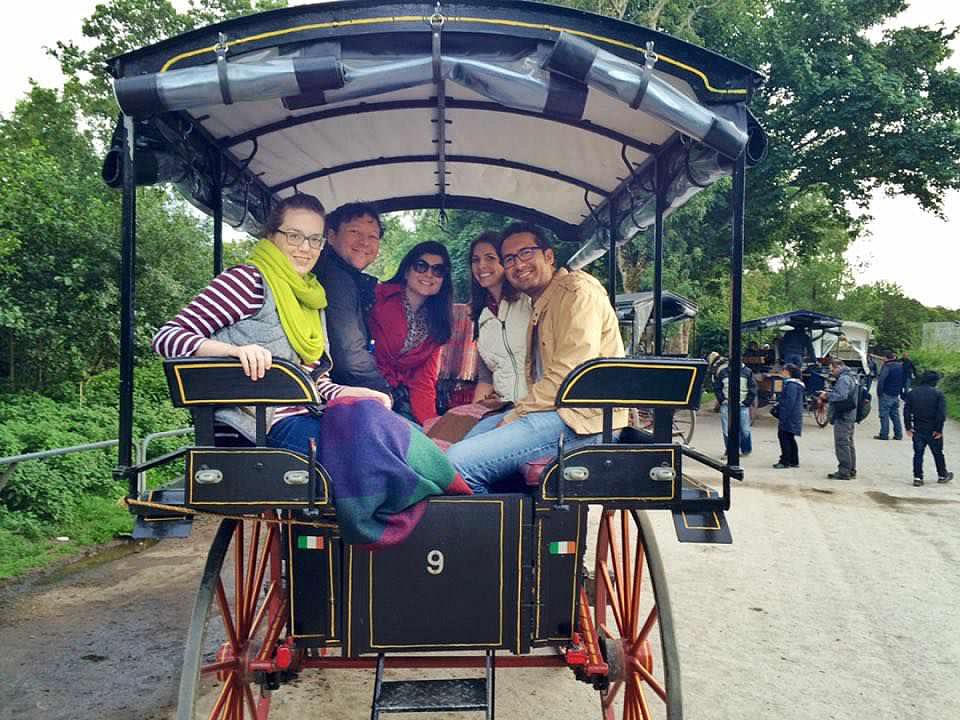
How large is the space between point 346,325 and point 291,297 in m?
1.11

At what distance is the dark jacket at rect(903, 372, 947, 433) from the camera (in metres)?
9.46

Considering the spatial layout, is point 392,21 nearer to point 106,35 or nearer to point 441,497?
point 441,497

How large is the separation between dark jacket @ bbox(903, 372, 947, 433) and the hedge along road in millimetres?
2412

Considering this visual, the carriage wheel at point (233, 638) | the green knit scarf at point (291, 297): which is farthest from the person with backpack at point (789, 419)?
the green knit scarf at point (291, 297)

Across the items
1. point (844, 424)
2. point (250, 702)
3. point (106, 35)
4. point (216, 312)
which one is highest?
point (106, 35)

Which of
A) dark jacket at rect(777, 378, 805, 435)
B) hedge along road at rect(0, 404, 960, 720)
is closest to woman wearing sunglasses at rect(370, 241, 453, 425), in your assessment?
hedge along road at rect(0, 404, 960, 720)

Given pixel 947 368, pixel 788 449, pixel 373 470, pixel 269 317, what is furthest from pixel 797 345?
pixel 373 470

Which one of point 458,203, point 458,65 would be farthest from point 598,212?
point 458,65

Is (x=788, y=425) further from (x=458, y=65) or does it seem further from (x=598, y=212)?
(x=458, y=65)

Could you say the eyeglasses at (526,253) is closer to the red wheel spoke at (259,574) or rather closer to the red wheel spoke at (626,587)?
the red wheel spoke at (626,587)

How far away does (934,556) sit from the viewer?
634 centimetres

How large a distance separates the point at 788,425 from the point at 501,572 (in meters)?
8.88

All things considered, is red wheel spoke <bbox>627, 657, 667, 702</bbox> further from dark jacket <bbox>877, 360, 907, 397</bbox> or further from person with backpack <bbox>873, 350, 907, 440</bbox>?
dark jacket <bbox>877, 360, 907, 397</bbox>

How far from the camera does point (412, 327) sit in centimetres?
414
